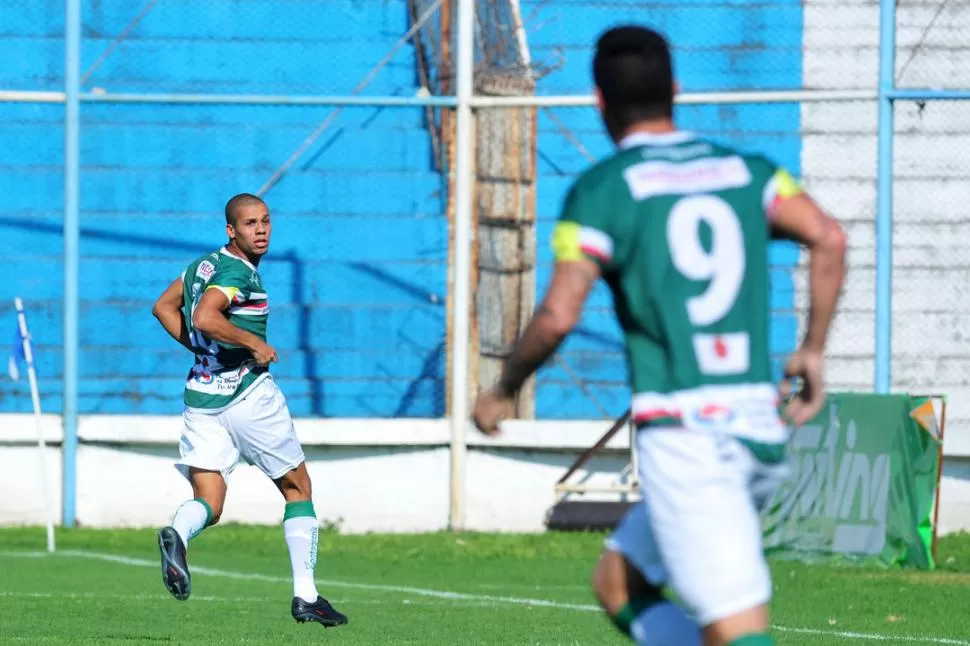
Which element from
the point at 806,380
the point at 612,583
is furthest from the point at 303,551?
the point at 806,380

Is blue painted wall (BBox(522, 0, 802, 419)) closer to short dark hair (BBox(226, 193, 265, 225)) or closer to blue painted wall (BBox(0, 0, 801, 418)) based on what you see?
blue painted wall (BBox(0, 0, 801, 418))

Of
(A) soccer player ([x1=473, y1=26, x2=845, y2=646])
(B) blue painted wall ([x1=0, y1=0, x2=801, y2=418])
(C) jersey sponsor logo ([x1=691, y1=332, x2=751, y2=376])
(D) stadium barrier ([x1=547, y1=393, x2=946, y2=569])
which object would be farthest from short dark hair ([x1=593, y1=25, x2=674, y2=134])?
(B) blue painted wall ([x1=0, y1=0, x2=801, y2=418])

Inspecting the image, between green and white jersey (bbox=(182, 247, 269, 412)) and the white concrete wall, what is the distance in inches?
294

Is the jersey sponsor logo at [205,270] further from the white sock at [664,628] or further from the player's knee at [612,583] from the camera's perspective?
the white sock at [664,628]

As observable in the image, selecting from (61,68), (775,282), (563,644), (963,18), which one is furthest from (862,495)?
(61,68)

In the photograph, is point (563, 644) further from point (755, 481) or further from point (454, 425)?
point (454, 425)

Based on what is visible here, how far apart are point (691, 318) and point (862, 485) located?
882 centimetres

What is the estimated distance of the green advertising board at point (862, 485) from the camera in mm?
12672

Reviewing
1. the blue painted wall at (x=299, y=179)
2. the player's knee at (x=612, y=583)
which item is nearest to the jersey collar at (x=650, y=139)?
the player's knee at (x=612, y=583)

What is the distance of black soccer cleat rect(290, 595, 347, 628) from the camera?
27.4ft

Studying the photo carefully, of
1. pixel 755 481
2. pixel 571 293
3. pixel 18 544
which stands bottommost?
pixel 18 544

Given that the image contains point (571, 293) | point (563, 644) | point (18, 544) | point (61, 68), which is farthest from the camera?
point (61, 68)

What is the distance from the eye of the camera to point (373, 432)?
14.9 metres

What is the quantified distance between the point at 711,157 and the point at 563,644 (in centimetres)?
434
